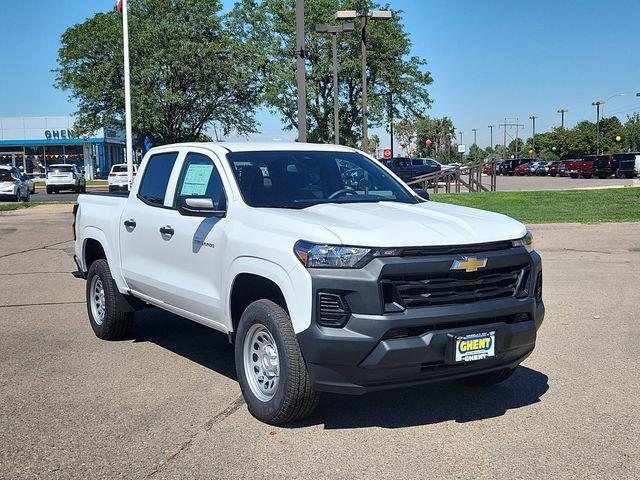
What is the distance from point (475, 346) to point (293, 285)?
1.18 m

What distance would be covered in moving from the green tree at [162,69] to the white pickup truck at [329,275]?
35.5 m

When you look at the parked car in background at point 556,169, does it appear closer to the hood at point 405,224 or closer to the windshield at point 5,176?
the windshield at point 5,176

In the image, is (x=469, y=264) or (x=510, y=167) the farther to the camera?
(x=510, y=167)

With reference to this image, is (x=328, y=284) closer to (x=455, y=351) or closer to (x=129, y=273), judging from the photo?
(x=455, y=351)

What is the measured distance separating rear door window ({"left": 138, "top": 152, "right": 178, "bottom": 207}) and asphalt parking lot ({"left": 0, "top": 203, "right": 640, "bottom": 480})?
146cm

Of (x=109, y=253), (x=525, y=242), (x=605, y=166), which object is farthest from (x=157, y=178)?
(x=605, y=166)

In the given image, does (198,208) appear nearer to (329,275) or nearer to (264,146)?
(264,146)

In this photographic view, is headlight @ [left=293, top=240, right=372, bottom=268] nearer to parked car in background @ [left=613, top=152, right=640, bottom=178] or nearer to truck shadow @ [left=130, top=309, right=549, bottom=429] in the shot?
truck shadow @ [left=130, top=309, right=549, bottom=429]

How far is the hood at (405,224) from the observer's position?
4.30 m

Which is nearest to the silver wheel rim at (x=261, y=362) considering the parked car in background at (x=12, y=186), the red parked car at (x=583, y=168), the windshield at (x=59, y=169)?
the parked car in background at (x=12, y=186)

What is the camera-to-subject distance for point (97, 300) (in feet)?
24.2

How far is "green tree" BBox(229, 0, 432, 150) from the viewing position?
41438mm

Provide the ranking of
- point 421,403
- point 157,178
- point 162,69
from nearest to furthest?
point 421,403 < point 157,178 < point 162,69

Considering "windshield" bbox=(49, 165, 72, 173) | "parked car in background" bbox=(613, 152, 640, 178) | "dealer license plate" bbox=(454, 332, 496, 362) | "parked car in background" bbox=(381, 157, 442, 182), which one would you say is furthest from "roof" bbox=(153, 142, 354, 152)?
"parked car in background" bbox=(613, 152, 640, 178)
